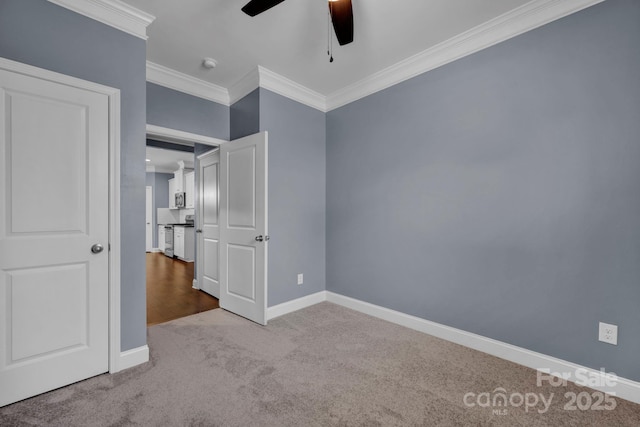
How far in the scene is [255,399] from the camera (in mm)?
1735

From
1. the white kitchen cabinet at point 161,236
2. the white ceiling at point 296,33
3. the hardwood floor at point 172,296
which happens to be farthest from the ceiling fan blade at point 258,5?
the white kitchen cabinet at point 161,236

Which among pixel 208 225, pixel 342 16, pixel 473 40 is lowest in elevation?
pixel 208 225

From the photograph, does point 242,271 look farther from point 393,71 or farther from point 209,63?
point 393,71

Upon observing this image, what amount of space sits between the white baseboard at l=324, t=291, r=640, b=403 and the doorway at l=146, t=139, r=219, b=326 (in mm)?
2344

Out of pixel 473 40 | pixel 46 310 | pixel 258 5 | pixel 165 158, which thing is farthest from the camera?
pixel 165 158

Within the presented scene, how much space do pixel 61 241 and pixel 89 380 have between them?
3.32ft

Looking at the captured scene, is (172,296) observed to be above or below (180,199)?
below

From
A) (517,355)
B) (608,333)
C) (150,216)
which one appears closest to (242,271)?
(517,355)

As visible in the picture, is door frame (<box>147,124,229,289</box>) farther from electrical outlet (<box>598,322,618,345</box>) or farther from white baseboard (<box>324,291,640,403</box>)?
electrical outlet (<box>598,322,618,345</box>)

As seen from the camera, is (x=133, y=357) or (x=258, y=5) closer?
(x=258, y=5)

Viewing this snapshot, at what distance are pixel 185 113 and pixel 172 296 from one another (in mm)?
2589

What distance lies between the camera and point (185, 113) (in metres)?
3.07

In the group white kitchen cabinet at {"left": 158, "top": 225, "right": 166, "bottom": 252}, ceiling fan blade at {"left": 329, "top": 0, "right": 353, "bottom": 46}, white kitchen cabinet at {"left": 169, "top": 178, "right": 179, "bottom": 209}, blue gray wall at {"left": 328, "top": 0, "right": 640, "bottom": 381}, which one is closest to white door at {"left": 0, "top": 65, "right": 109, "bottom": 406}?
ceiling fan blade at {"left": 329, "top": 0, "right": 353, "bottom": 46}

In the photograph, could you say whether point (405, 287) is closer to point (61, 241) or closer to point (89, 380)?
point (89, 380)
